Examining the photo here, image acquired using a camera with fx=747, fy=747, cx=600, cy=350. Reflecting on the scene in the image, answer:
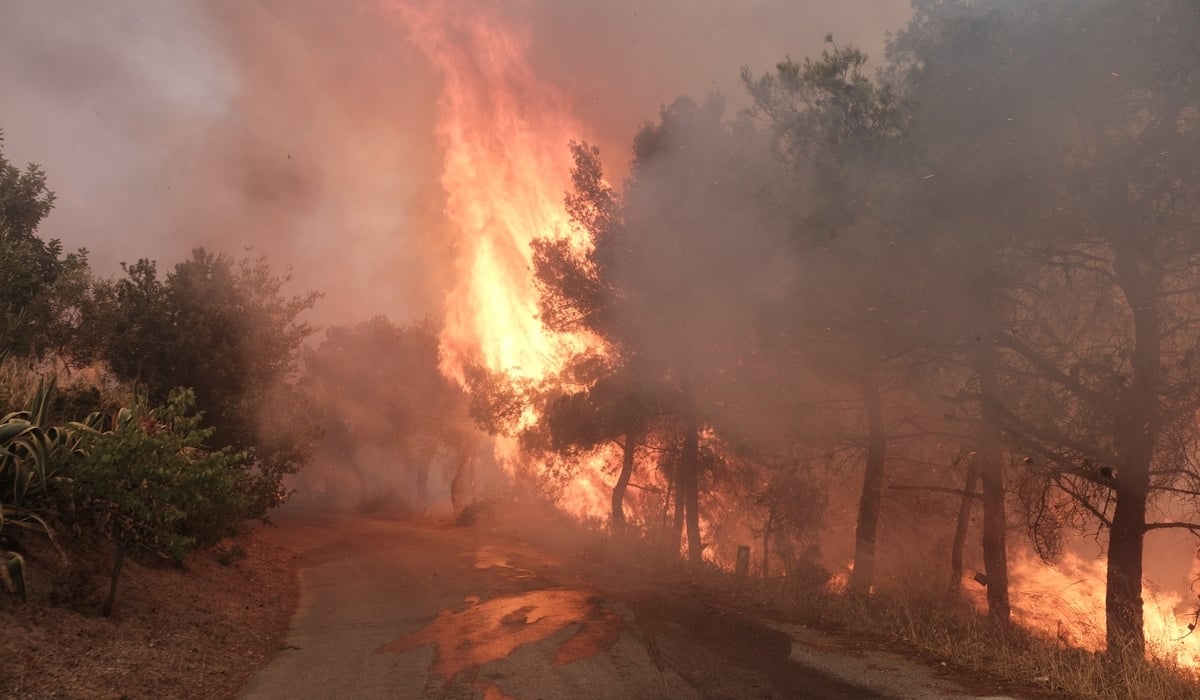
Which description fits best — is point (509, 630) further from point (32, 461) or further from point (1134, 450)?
point (1134, 450)

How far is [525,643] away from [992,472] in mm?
8854

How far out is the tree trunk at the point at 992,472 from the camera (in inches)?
458

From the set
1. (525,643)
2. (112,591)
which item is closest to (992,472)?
(525,643)

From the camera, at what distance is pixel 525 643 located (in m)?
9.66

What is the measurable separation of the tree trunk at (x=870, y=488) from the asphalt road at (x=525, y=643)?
343 centimetres

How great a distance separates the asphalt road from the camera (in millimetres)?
7805

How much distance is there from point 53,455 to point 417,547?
1330 cm

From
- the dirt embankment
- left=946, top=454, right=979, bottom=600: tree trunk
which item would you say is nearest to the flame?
left=946, top=454, right=979, bottom=600: tree trunk

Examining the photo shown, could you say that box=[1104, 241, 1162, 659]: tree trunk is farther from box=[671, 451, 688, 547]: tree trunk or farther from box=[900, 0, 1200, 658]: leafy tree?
box=[671, 451, 688, 547]: tree trunk

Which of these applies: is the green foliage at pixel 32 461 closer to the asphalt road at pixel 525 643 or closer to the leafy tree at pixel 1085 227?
the asphalt road at pixel 525 643

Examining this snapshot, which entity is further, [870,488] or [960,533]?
[960,533]

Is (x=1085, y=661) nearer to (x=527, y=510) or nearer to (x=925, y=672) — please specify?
(x=925, y=672)

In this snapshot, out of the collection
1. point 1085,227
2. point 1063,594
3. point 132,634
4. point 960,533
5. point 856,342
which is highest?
point 1085,227

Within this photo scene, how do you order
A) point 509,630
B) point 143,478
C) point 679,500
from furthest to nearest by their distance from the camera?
point 679,500 → point 509,630 → point 143,478
